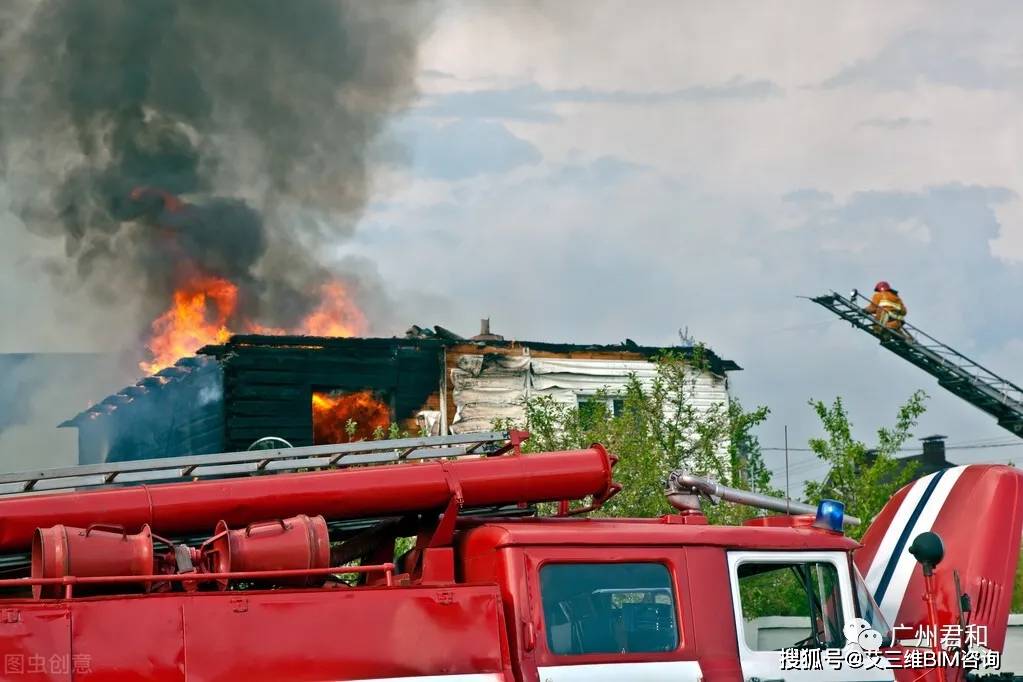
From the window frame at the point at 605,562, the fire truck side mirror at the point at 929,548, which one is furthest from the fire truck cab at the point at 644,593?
the fire truck side mirror at the point at 929,548

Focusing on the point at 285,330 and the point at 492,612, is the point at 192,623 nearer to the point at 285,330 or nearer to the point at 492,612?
the point at 492,612

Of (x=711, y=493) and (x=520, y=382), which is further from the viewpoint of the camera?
(x=520, y=382)

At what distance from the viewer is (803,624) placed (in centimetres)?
830

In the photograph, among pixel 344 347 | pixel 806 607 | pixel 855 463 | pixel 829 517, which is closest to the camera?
pixel 806 607

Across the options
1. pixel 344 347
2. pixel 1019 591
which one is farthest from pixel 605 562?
pixel 344 347

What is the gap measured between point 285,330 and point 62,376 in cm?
816

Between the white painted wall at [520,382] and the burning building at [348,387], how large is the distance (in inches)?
0.9

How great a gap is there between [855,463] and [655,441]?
9.52 ft

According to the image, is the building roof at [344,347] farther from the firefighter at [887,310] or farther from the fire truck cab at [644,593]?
the fire truck cab at [644,593]

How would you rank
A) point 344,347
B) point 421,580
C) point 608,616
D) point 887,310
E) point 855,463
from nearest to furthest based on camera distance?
1. point 608,616
2. point 421,580
3. point 855,463
4. point 344,347
5. point 887,310

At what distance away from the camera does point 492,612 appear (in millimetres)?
7211

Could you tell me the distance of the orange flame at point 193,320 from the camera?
3434 cm

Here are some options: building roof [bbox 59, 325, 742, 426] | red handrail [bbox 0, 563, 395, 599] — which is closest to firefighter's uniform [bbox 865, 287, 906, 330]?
building roof [bbox 59, 325, 742, 426]

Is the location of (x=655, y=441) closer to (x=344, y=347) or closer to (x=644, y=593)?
(x=344, y=347)
